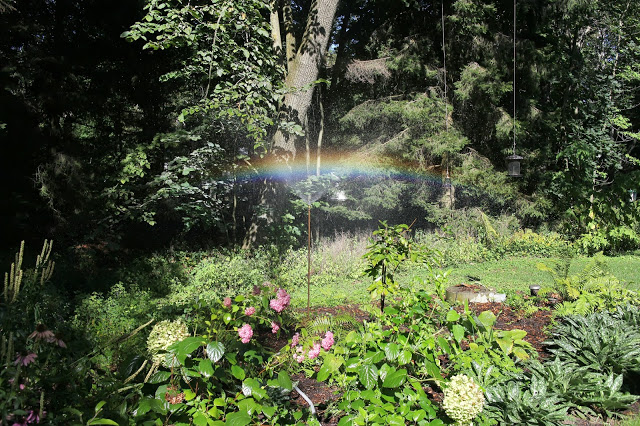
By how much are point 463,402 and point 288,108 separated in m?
5.85

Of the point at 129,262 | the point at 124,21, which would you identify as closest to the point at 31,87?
the point at 124,21

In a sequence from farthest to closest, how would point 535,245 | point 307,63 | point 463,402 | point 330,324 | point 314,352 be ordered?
point 535,245 → point 307,63 → point 330,324 → point 314,352 → point 463,402

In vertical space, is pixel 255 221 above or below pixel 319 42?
below

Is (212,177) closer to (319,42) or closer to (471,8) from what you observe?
(319,42)

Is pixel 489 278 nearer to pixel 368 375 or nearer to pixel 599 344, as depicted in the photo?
pixel 599 344

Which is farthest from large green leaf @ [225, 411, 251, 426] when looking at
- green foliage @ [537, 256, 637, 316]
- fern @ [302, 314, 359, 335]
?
green foliage @ [537, 256, 637, 316]

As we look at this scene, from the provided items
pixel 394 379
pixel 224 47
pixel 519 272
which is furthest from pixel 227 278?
pixel 519 272

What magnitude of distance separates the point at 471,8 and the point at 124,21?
27.4 feet

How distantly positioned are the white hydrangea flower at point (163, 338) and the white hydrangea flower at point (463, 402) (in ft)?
4.15

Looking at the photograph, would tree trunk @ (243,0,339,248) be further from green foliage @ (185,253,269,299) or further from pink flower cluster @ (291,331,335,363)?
pink flower cluster @ (291,331,335,363)

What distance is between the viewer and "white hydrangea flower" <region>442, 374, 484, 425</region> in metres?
1.90

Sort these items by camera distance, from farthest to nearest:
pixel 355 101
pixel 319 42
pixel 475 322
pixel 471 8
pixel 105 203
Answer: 1. pixel 355 101
2. pixel 471 8
3. pixel 319 42
4. pixel 105 203
5. pixel 475 322

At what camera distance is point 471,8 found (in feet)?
34.8

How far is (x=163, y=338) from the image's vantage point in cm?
174
